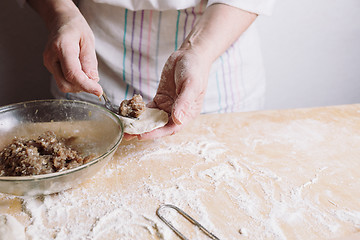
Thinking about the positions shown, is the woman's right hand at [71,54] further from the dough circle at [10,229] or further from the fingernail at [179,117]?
the dough circle at [10,229]

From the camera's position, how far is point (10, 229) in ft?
2.39

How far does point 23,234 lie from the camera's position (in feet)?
2.40

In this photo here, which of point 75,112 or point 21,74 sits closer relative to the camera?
point 75,112

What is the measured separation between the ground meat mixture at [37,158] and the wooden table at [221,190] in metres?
0.08

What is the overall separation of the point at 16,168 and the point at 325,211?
800 millimetres

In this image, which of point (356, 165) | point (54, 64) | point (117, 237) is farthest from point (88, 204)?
point (356, 165)

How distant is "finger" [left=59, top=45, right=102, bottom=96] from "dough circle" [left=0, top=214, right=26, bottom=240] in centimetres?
44

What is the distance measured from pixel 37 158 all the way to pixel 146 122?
1.20 feet

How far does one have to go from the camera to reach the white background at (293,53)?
183 centimetres

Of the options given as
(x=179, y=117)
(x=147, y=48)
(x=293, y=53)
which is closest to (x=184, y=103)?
(x=179, y=117)

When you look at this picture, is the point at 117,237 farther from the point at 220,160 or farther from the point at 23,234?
the point at 220,160

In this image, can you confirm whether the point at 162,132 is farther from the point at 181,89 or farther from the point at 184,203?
the point at 184,203

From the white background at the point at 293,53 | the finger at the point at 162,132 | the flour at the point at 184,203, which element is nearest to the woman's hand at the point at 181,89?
the finger at the point at 162,132

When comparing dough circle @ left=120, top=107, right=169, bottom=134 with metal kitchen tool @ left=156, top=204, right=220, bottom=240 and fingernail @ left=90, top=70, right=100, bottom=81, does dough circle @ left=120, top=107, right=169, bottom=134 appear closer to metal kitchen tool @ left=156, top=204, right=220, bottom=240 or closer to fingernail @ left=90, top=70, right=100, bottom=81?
fingernail @ left=90, top=70, right=100, bottom=81
